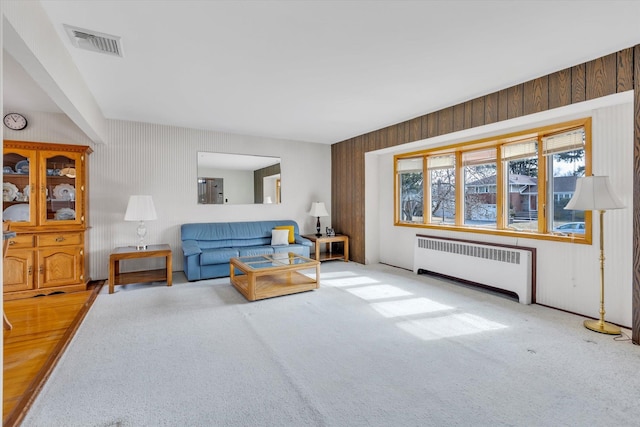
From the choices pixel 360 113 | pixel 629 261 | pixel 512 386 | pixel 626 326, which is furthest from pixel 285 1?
pixel 626 326

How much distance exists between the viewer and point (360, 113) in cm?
441

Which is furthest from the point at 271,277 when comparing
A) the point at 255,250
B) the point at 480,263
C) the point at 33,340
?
the point at 480,263

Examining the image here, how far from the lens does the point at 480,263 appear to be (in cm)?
411

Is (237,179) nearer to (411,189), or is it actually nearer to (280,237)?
(280,237)

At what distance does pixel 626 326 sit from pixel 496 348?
148 centimetres

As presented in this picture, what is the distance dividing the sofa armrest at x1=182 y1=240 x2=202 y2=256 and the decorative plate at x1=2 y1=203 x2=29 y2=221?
6.08ft

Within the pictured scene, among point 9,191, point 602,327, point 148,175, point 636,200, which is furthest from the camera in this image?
point 148,175

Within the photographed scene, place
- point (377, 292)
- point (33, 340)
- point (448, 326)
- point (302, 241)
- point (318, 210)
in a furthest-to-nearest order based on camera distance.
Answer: point (318, 210) → point (302, 241) → point (377, 292) → point (448, 326) → point (33, 340)

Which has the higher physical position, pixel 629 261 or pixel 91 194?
pixel 91 194

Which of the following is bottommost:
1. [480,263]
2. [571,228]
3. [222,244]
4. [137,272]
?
[137,272]

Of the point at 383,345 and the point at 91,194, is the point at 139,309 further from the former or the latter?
the point at 383,345

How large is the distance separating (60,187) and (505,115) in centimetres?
551

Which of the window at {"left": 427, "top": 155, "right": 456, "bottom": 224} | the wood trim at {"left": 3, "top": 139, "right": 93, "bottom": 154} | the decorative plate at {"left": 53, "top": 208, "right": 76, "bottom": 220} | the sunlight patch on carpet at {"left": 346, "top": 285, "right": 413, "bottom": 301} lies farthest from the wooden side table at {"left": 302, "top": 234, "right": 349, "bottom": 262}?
the wood trim at {"left": 3, "top": 139, "right": 93, "bottom": 154}

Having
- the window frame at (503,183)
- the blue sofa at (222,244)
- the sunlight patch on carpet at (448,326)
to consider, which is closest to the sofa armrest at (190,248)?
the blue sofa at (222,244)
